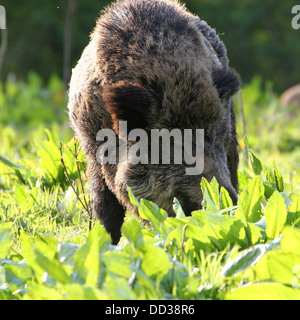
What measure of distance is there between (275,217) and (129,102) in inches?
44.2

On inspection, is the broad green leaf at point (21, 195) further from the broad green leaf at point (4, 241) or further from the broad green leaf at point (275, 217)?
the broad green leaf at point (275, 217)

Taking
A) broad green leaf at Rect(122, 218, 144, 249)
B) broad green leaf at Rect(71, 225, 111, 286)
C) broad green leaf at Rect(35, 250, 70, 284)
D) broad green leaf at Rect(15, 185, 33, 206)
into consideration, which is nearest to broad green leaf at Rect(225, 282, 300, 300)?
broad green leaf at Rect(122, 218, 144, 249)

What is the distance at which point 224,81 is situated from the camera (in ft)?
12.1

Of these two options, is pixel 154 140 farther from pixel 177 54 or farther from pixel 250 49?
pixel 250 49

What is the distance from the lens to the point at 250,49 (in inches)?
789

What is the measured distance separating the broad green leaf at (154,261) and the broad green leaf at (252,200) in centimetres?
82

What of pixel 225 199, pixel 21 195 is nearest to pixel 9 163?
pixel 21 195

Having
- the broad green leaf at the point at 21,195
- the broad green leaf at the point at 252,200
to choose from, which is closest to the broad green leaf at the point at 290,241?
the broad green leaf at the point at 252,200

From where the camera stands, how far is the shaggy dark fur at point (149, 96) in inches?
137

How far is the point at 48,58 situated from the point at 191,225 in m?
18.1

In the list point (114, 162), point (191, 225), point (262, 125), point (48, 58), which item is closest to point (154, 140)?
point (114, 162)

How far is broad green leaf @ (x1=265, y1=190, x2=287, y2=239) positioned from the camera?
9.32 ft

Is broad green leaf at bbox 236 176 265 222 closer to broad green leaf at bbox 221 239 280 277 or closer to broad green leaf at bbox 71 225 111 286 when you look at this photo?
broad green leaf at bbox 221 239 280 277

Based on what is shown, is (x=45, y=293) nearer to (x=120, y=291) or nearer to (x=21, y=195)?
(x=120, y=291)
